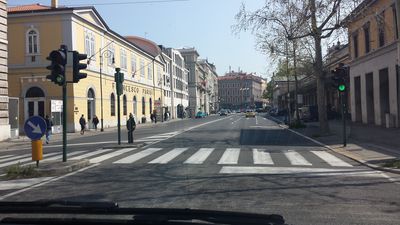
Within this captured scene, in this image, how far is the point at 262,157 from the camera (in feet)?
54.5

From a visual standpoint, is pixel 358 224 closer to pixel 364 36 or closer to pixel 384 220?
pixel 384 220

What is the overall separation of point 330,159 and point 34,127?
944 centimetres

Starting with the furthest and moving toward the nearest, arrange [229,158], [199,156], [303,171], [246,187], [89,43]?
[89,43] < [199,156] < [229,158] < [303,171] < [246,187]

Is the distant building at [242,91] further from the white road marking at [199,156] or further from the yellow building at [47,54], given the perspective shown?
the white road marking at [199,156]

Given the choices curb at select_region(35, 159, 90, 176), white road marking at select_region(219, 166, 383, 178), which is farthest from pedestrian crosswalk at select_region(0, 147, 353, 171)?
curb at select_region(35, 159, 90, 176)

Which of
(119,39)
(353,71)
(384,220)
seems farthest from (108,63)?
(384,220)

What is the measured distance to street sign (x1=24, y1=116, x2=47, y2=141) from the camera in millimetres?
13164

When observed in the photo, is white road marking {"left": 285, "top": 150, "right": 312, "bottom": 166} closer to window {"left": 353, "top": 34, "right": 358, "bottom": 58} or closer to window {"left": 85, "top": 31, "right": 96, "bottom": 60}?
window {"left": 353, "top": 34, "right": 358, "bottom": 58}

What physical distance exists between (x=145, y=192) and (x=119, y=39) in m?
53.6

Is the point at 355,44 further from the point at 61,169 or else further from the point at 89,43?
the point at 61,169

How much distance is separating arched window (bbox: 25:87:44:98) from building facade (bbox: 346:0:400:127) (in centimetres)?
2743

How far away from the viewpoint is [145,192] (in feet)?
31.0

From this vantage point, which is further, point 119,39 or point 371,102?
point 119,39

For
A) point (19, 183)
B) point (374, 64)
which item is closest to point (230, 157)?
point (19, 183)
